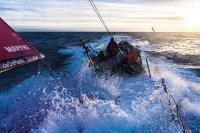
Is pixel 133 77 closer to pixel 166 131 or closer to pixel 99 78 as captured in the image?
pixel 99 78

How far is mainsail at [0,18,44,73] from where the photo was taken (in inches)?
126

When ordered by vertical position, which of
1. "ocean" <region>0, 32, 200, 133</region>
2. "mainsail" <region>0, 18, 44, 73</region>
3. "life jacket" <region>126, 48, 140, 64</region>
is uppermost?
"mainsail" <region>0, 18, 44, 73</region>

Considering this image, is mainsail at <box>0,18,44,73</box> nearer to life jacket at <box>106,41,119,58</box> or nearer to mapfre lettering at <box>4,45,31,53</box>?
mapfre lettering at <box>4,45,31,53</box>

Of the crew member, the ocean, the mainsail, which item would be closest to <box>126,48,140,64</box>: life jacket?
the crew member

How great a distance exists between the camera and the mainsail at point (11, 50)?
10.5ft

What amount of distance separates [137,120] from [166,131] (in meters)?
1.18

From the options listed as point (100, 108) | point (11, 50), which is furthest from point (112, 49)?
point (11, 50)

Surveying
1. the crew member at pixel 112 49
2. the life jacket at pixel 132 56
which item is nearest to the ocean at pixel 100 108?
the life jacket at pixel 132 56

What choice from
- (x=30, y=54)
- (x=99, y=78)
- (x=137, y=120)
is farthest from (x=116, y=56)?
(x=30, y=54)

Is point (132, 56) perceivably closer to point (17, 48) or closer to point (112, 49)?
A: point (112, 49)

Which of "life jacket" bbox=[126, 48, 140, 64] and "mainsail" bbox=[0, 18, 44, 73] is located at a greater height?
"mainsail" bbox=[0, 18, 44, 73]

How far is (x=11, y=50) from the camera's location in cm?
337

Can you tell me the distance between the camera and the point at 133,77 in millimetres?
21156

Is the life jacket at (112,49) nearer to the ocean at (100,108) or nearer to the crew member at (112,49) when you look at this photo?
the crew member at (112,49)
